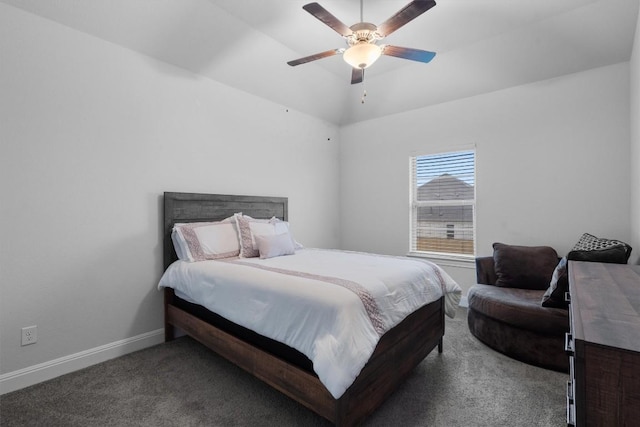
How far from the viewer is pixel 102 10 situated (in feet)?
7.47

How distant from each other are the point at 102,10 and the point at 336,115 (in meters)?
3.10

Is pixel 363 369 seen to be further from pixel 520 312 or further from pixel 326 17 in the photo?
pixel 326 17

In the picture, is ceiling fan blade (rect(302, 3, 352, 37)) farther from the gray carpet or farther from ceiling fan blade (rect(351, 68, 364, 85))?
the gray carpet

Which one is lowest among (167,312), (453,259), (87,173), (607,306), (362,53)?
(167,312)

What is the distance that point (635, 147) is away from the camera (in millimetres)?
2562

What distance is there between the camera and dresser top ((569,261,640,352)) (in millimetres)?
798

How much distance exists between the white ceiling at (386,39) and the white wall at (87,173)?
0.20 m

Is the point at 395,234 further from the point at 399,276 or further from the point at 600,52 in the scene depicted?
the point at 600,52

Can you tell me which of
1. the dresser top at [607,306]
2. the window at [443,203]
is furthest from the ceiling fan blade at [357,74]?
the dresser top at [607,306]

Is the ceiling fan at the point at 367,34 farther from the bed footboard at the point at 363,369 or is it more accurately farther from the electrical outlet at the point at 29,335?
the electrical outlet at the point at 29,335

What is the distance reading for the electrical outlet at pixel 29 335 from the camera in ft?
6.87

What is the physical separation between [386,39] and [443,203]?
2186 millimetres

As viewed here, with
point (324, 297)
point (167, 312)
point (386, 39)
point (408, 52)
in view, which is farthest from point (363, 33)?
point (167, 312)

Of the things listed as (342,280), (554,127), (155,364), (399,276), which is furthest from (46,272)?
(554,127)
